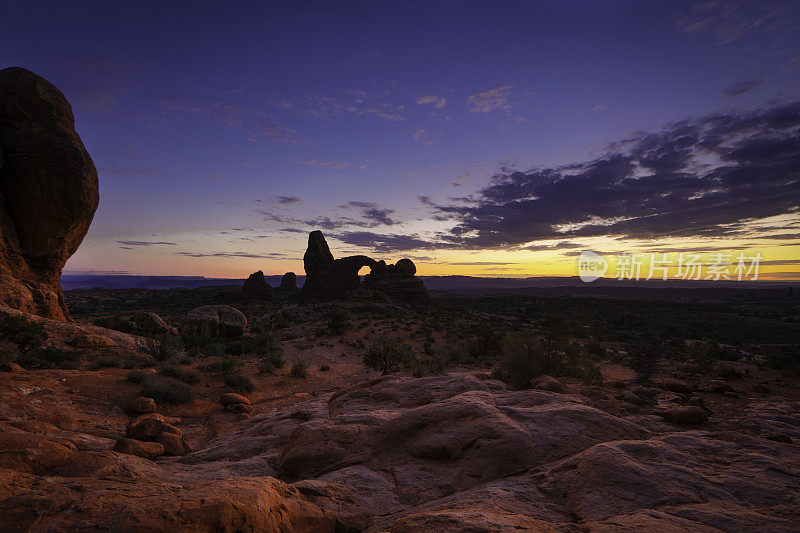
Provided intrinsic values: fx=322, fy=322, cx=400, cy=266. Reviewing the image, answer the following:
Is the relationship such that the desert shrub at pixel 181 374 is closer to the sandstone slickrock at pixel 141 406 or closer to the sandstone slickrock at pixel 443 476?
the sandstone slickrock at pixel 141 406

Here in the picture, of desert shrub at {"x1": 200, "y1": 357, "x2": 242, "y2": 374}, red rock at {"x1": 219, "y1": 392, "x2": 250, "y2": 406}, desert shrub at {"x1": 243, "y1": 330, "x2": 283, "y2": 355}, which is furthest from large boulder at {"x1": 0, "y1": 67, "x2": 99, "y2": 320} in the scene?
red rock at {"x1": 219, "y1": 392, "x2": 250, "y2": 406}

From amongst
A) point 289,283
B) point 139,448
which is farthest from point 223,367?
point 289,283

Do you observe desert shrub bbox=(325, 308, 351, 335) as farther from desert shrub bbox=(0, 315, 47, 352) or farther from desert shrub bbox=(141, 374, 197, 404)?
desert shrub bbox=(0, 315, 47, 352)

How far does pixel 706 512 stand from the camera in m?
3.08

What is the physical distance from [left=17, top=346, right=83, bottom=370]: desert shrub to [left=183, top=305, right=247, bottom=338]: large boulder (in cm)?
999

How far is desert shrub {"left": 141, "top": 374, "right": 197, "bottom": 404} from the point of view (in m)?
9.82

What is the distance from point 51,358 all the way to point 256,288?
42.9 meters

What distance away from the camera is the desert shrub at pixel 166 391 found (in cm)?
982

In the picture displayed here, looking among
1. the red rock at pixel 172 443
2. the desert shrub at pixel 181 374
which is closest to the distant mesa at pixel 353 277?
the desert shrub at pixel 181 374

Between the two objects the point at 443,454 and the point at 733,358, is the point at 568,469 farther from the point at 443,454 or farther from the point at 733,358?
the point at 733,358

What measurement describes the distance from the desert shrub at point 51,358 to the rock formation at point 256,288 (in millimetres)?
41574

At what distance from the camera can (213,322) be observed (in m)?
→ 21.6

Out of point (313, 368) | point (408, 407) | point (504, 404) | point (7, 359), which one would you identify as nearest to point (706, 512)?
point (504, 404)

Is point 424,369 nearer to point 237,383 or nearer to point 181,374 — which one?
point 237,383
